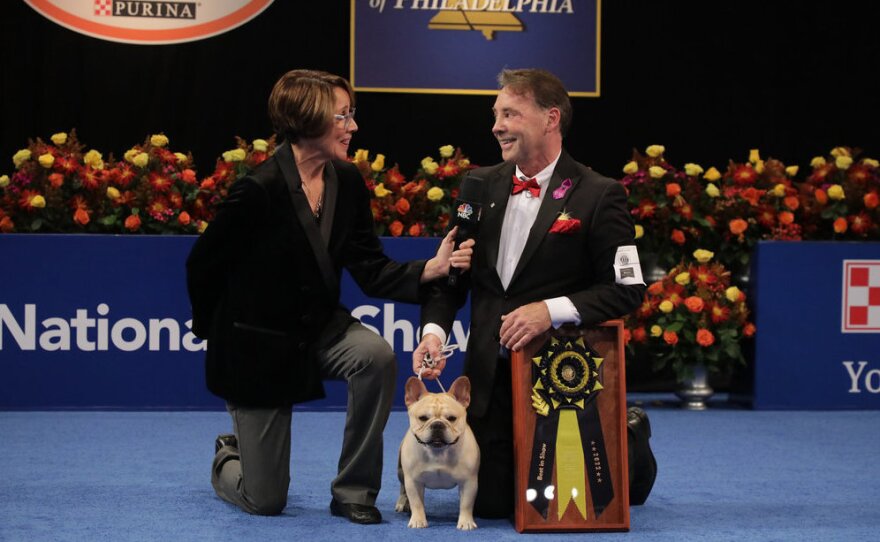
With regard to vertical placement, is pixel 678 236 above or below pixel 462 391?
above

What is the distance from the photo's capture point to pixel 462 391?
3.70m

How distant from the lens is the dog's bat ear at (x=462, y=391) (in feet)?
12.1

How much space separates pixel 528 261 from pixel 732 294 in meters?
2.59

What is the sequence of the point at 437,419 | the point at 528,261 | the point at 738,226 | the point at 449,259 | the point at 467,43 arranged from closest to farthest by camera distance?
the point at 437,419 < the point at 528,261 < the point at 449,259 < the point at 738,226 < the point at 467,43

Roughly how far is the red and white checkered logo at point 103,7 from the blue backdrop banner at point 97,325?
1842 millimetres

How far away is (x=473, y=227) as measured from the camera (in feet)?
12.4

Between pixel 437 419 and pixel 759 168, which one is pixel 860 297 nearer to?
pixel 759 168

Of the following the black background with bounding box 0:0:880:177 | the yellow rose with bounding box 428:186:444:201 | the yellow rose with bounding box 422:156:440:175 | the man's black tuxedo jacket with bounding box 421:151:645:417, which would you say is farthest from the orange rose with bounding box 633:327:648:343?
the man's black tuxedo jacket with bounding box 421:151:645:417

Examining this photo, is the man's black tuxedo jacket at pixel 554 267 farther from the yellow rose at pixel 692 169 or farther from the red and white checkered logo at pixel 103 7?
the red and white checkered logo at pixel 103 7

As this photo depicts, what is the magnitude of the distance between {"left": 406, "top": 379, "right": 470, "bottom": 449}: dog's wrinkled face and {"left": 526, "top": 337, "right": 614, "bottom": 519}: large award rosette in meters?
0.23

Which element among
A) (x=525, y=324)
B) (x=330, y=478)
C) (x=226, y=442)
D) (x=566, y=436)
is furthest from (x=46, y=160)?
(x=566, y=436)

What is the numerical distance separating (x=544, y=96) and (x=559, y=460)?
1.05 meters

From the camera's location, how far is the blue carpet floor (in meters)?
3.64

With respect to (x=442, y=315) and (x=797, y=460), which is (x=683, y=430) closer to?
(x=797, y=460)
